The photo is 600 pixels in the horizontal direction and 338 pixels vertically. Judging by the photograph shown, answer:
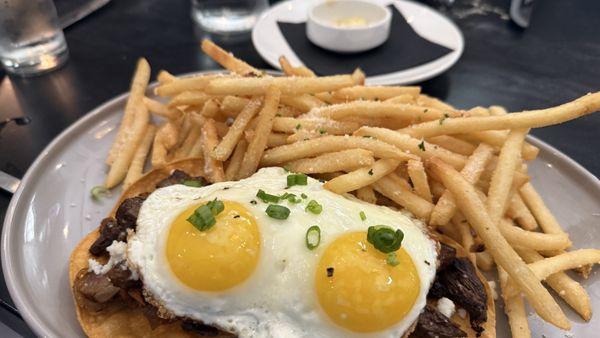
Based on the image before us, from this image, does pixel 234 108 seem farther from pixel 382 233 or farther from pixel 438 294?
pixel 438 294

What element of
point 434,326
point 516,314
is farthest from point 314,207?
point 516,314

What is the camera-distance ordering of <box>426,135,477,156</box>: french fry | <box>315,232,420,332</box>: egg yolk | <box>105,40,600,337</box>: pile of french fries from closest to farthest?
<box>315,232,420,332</box>: egg yolk
<box>105,40,600,337</box>: pile of french fries
<box>426,135,477,156</box>: french fry

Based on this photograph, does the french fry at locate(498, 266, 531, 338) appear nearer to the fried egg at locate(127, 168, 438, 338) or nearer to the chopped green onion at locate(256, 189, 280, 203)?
the fried egg at locate(127, 168, 438, 338)

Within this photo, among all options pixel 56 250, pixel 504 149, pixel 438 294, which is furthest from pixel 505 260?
pixel 56 250

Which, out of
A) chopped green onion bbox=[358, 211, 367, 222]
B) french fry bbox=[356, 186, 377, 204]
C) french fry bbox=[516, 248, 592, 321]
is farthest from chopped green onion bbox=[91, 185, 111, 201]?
french fry bbox=[516, 248, 592, 321]

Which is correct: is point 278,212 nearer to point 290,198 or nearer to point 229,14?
point 290,198
